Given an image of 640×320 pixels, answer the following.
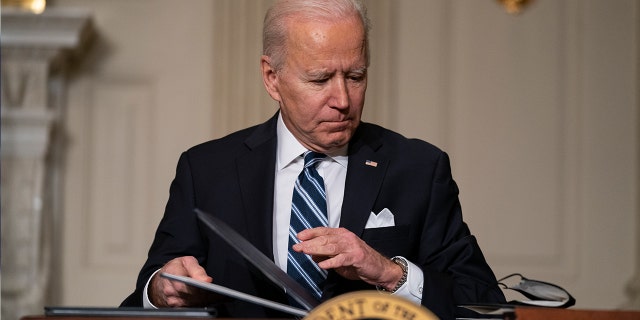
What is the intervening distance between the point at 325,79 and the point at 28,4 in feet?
8.38

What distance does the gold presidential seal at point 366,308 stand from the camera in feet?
5.10

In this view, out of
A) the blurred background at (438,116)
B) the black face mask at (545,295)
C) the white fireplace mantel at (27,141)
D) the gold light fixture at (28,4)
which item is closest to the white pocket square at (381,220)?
the black face mask at (545,295)

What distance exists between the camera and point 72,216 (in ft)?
15.8

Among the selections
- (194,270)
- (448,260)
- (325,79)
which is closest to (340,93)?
(325,79)

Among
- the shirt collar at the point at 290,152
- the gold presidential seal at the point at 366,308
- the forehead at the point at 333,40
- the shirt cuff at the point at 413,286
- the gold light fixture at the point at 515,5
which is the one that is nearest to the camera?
the gold presidential seal at the point at 366,308

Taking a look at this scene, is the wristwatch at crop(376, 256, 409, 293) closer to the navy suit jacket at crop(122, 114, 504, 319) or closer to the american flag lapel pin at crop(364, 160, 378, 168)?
the navy suit jacket at crop(122, 114, 504, 319)

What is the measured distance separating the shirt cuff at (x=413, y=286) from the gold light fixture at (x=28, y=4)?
281 centimetres

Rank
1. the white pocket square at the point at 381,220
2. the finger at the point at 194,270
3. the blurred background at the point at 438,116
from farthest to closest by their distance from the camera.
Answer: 1. the blurred background at the point at 438,116
2. the white pocket square at the point at 381,220
3. the finger at the point at 194,270

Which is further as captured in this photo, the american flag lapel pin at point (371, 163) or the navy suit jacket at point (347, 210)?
the american flag lapel pin at point (371, 163)

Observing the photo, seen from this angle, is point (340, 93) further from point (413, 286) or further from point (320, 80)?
point (413, 286)

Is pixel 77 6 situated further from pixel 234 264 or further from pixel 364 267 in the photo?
pixel 364 267

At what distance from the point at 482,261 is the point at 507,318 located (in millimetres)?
713

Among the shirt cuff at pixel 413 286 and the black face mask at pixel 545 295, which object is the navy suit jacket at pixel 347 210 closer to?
the shirt cuff at pixel 413 286

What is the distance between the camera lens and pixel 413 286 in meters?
2.25
